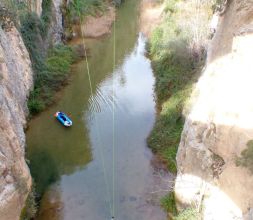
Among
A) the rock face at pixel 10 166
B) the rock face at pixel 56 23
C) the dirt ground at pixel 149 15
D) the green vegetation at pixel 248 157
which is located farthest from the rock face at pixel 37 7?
the green vegetation at pixel 248 157

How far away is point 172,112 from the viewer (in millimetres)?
17766

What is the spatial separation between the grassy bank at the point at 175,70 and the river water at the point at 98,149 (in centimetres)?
68

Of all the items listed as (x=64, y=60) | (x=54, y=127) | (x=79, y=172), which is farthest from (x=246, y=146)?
(x=64, y=60)

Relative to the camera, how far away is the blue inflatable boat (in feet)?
59.1

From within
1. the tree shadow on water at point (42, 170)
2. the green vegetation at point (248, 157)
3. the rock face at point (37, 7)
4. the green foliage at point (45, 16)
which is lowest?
the tree shadow on water at point (42, 170)

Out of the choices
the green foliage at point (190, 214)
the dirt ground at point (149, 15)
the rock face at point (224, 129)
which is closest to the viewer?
the rock face at point (224, 129)

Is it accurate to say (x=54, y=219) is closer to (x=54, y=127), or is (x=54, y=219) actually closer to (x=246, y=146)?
(x=54, y=127)

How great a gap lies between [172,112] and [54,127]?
19.8 feet

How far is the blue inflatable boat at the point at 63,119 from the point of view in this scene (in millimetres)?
18000

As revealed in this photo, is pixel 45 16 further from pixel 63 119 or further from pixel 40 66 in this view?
pixel 63 119

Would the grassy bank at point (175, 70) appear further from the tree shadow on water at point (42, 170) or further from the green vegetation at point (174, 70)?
the tree shadow on water at point (42, 170)

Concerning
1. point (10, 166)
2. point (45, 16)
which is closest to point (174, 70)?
point (45, 16)

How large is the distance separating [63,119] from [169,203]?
25.2 ft

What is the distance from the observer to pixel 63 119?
59.7 ft
